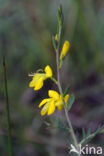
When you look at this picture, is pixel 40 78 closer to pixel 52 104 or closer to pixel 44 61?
pixel 52 104

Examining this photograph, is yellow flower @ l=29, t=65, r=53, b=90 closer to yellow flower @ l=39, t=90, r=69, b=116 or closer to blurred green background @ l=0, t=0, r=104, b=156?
yellow flower @ l=39, t=90, r=69, b=116

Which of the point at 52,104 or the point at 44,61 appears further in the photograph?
the point at 44,61

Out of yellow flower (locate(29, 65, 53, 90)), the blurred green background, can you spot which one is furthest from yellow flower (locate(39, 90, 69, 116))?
the blurred green background

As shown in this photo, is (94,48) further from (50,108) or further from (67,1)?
(50,108)

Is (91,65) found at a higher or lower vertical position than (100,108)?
higher

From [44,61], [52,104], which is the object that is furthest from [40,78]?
[44,61]

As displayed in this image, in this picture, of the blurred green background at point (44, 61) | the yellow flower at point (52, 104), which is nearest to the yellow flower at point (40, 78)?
the yellow flower at point (52, 104)

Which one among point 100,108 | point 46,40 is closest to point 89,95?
point 100,108

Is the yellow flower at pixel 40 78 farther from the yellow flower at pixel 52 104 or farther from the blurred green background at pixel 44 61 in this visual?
the blurred green background at pixel 44 61

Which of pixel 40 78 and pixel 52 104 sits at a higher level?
pixel 40 78
